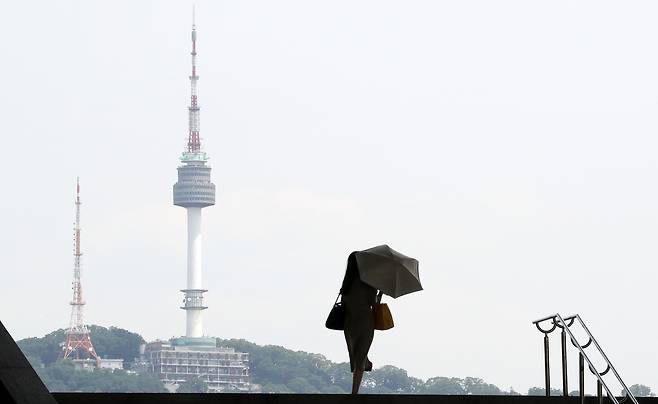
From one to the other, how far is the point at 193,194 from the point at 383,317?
181794mm

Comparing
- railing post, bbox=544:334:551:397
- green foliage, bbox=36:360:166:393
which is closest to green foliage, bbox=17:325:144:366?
green foliage, bbox=36:360:166:393

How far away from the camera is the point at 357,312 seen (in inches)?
432

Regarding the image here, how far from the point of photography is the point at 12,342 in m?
8.31

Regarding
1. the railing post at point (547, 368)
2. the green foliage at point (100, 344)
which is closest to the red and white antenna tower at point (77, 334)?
the green foliage at point (100, 344)

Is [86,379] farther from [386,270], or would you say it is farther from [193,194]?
[386,270]

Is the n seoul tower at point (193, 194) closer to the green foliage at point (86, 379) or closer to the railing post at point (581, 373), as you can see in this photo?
the green foliage at point (86, 379)

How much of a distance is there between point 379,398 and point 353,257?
1.04 meters

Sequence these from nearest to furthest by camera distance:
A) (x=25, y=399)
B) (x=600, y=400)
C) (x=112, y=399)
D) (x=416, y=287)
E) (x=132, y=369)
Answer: (x=25, y=399) → (x=600, y=400) → (x=112, y=399) → (x=416, y=287) → (x=132, y=369)

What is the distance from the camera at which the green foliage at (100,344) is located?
611 ft

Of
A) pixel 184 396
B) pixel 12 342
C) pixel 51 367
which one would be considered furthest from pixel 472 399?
pixel 51 367

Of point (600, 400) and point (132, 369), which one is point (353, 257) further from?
point (132, 369)

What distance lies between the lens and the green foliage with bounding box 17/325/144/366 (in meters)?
186

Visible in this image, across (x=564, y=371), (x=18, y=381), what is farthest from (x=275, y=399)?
(x=18, y=381)

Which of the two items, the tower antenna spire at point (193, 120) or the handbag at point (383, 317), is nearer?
the handbag at point (383, 317)
